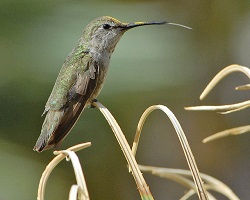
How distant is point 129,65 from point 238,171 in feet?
2.02

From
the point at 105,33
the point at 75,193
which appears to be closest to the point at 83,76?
the point at 105,33

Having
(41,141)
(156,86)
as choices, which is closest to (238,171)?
(156,86)

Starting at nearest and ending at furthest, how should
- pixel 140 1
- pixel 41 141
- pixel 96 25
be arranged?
pixel 41 141 → pixel 96 25 → pixel 140 1

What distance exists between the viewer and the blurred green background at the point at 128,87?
7.42ft

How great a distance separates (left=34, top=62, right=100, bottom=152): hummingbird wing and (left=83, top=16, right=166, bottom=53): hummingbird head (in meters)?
0.07

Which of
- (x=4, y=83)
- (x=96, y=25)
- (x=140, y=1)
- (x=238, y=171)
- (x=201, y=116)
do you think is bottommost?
(x=238, y=171)

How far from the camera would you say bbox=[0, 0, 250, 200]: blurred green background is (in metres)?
2.26

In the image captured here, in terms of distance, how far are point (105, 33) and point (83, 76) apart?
6.0 inches

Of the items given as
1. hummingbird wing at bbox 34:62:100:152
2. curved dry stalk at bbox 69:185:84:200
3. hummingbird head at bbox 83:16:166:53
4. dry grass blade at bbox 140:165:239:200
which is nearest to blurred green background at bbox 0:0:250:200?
hummingbird head at bbox 83:16:166:53

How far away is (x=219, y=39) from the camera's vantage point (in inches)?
109

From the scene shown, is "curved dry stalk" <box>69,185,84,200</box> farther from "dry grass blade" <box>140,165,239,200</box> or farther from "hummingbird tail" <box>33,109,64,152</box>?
"hummingbird tail" <box>33,109,64,152</box>

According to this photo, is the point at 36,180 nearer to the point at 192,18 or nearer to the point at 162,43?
the point at 162,43

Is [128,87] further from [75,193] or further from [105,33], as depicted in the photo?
[75,193]

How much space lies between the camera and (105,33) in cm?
173
